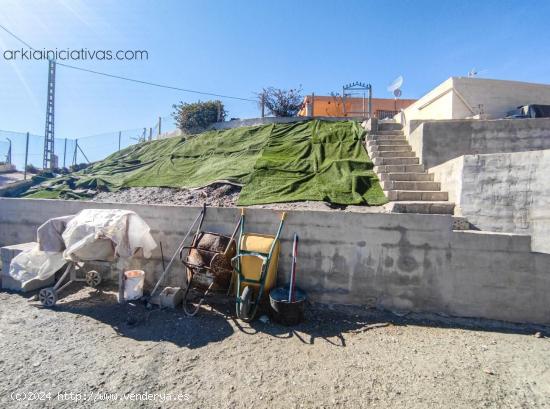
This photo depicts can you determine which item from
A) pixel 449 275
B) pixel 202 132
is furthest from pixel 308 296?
pixel 202 132

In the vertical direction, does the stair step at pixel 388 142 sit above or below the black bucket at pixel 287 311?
above

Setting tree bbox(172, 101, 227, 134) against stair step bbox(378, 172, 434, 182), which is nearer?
stair step bbox(378, 172, 434, 182)

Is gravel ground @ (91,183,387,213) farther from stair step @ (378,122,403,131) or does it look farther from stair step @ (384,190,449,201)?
stair step @ (378,122,403,131)

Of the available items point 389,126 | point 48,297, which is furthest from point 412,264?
point 389,126

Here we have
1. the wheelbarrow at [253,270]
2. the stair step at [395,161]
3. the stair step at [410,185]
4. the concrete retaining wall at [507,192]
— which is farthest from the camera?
the stair step at [395,161]

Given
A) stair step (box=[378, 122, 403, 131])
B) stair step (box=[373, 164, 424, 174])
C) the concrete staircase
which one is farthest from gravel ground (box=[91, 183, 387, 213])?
stair step (box=[378, 122, 403, 131])

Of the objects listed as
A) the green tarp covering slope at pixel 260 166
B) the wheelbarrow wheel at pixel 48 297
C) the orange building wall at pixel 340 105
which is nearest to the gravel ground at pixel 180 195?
the green tarp covering slope at pixel 260 166

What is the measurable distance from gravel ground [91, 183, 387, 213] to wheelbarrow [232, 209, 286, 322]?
201cm

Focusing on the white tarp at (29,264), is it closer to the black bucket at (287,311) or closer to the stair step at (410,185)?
the black bucket at (287,311)

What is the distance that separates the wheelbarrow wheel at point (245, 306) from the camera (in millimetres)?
3629

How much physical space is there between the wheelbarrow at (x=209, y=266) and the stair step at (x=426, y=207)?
3025mm

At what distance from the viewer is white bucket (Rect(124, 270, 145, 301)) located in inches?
165

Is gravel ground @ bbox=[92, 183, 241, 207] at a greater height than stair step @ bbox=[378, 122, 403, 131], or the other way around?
stair step @ bbox=[378, 122, 403, 131]

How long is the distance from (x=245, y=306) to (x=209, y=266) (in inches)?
28.6
